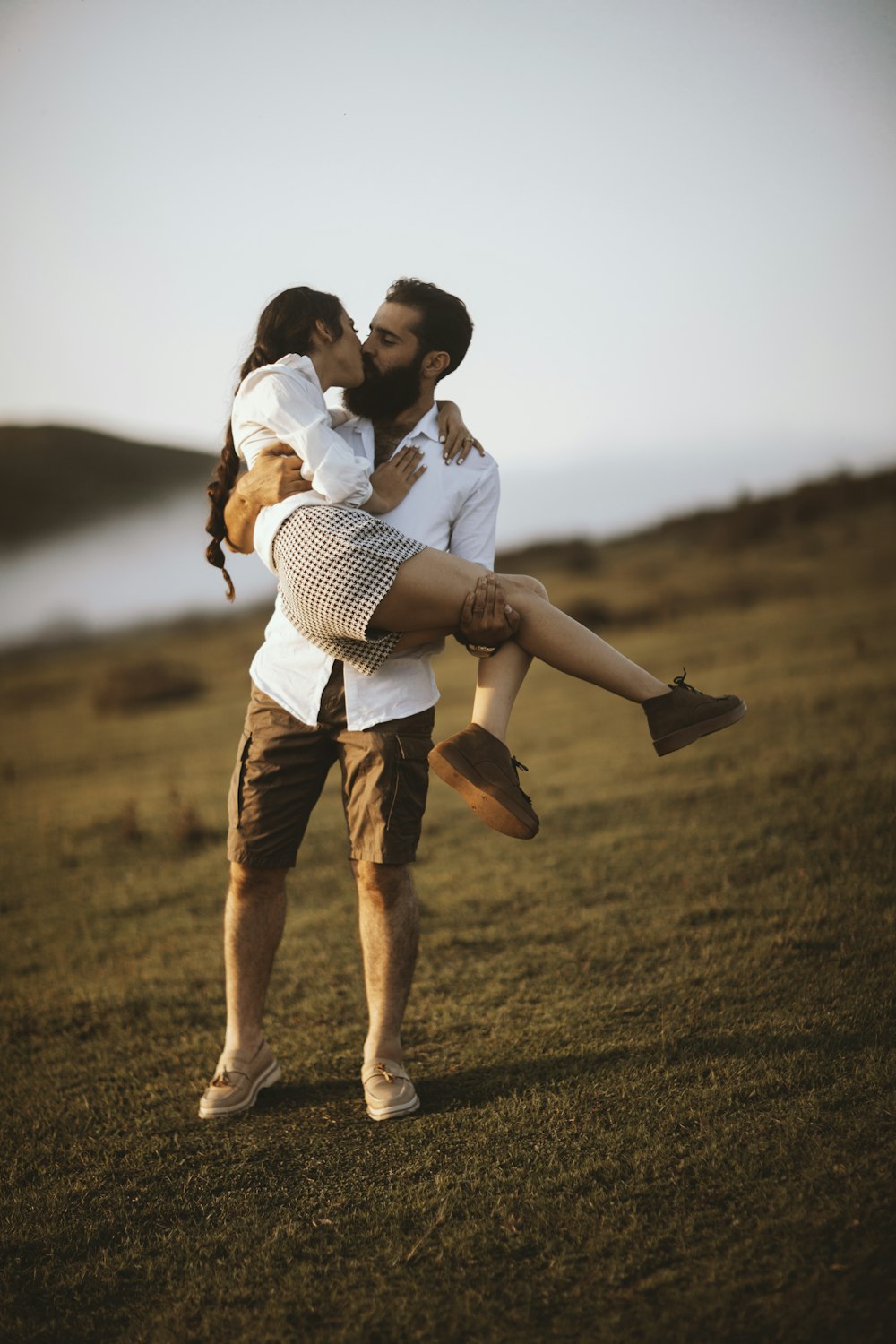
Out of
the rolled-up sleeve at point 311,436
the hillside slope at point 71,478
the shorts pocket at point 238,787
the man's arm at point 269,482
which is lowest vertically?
the hillside slope at point 71,478

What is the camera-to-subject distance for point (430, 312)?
11.8ft

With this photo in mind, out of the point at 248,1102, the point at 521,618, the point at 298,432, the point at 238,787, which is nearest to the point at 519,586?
the point at 521,618

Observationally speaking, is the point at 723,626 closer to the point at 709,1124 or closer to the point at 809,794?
the point at 809,794

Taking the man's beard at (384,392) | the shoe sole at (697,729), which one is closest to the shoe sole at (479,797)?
the shoe sole at (697,729)

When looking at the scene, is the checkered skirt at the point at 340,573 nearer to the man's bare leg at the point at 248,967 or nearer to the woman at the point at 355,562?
the woman at the point at 355,562

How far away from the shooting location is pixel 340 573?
300 centimetres

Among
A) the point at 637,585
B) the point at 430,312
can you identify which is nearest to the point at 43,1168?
the point at 430,312

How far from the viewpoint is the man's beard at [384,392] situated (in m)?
3.57

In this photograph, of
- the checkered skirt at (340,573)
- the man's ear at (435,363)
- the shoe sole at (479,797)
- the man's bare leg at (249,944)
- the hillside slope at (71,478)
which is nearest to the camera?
Answer: the checkered skirt at (340,573)

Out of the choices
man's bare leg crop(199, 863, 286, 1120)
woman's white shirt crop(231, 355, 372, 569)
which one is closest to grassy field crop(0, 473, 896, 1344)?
man's bare leg crop(199, 863, 286, 1120)

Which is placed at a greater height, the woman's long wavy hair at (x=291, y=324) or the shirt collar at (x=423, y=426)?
the woman's long wavy hair at (x=291, y=324)

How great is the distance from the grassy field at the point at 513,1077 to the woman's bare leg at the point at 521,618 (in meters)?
1.25

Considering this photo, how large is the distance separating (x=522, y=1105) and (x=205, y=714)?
11.1 meters

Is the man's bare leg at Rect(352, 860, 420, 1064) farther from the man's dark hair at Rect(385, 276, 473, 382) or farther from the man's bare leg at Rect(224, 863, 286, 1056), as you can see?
the man's dark hair at Rect(385, 276, 473, 382)
